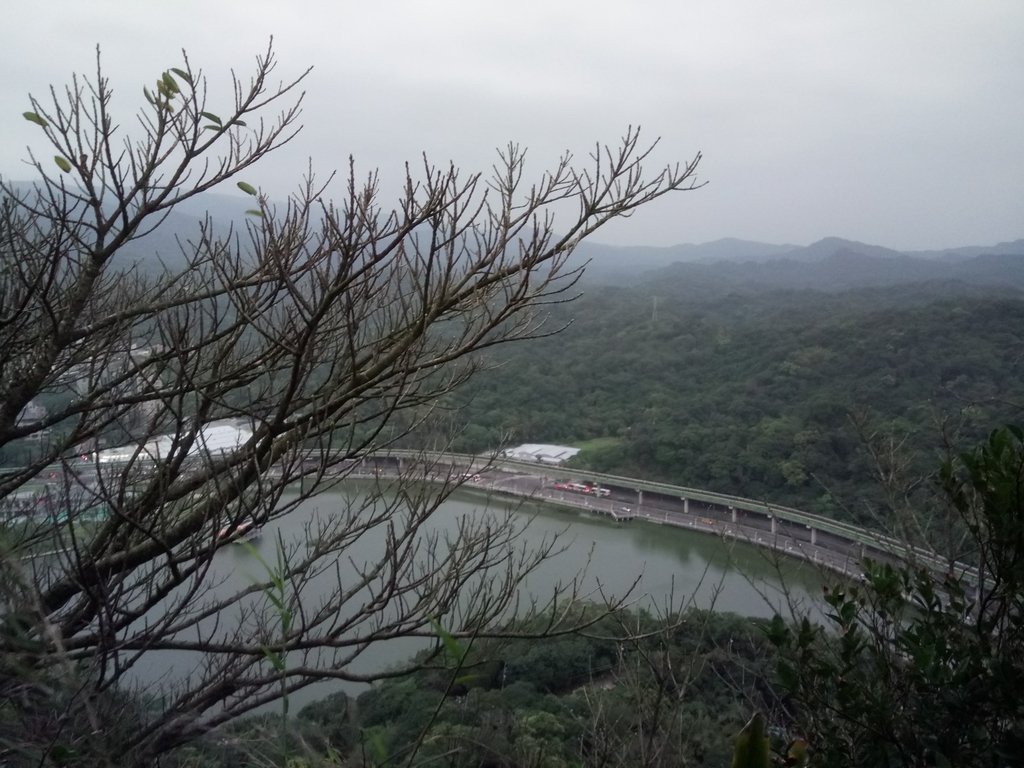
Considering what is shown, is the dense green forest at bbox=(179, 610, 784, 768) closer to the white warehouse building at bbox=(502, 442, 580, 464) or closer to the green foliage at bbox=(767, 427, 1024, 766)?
the green foliage at bbox=(767, 427, 1024, 766)

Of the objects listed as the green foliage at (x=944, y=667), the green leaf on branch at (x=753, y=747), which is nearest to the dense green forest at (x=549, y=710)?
the green foliage at (x=944, y=667)

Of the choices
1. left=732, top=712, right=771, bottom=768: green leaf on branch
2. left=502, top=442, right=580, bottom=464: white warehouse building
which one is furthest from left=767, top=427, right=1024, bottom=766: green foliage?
left=502, top=442, right=580, bottom=464: white warehouse building

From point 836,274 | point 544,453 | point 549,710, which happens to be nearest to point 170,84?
point 549,710

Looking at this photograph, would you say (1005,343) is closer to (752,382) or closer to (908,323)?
(908,323)

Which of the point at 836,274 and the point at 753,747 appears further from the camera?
the point at 836,274

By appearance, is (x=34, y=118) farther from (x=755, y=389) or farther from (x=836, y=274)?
(x=836, y=274)

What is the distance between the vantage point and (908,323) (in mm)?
11711

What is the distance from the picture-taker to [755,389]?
1183cm

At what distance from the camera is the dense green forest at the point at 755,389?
27.2 ft

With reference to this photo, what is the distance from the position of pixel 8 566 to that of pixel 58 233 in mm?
822

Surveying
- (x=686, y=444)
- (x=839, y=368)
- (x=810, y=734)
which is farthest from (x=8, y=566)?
(x=839, y=368)

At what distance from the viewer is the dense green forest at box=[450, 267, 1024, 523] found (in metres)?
8.30

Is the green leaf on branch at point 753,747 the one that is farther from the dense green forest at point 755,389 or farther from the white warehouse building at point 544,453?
the white warehouse building at point 544,453

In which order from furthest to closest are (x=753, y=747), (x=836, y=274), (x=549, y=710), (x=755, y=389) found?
1. (x=836, y=274)
2. (x=755, y=389)
3. (x=549, y=710)
4. (x=753, y=747)
